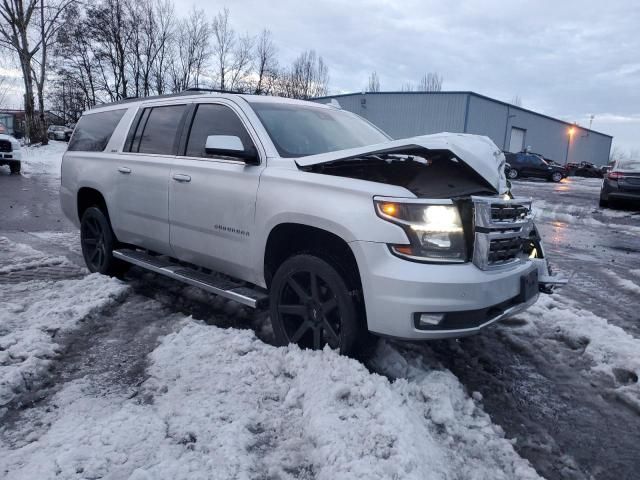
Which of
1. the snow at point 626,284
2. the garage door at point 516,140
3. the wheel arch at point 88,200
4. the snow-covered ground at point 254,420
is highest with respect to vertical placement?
the garage door at point 516,140

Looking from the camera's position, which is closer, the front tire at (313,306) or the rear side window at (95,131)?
the front tire at (313,306)

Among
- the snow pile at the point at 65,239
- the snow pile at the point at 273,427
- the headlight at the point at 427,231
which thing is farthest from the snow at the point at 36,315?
the headlight at the point at 427,231

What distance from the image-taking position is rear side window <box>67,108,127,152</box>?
16.6 ft

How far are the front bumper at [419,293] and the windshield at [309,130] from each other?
1.19 meters

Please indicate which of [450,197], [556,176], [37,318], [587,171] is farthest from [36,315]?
[587,171]

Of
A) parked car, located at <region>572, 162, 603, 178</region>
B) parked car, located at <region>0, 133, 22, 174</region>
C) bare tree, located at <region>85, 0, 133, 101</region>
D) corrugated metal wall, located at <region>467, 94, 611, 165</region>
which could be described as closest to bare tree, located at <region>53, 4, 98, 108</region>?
bare tree, located at <region>85, 0, 133, 101</region>

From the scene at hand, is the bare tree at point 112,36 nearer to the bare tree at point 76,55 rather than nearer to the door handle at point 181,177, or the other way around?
the bare tree at point 76,55

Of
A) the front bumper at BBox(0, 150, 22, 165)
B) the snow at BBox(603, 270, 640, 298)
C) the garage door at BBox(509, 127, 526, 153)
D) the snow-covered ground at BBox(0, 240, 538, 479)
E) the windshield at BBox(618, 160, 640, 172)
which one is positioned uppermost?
the garage door at BBox(509, 127, 526, 153)

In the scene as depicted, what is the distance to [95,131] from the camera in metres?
5.29

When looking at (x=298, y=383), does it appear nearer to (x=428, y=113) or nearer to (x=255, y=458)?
(x=255, y=458)

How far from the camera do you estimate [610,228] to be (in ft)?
35.8

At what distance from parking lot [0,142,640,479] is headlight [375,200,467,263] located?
0.77 metres

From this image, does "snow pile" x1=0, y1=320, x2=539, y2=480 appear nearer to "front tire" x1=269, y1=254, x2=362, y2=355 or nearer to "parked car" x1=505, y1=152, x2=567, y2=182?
"front tire" x1=269, y1=254, x2=362, y2=355

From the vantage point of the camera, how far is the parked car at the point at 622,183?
13836 mm
